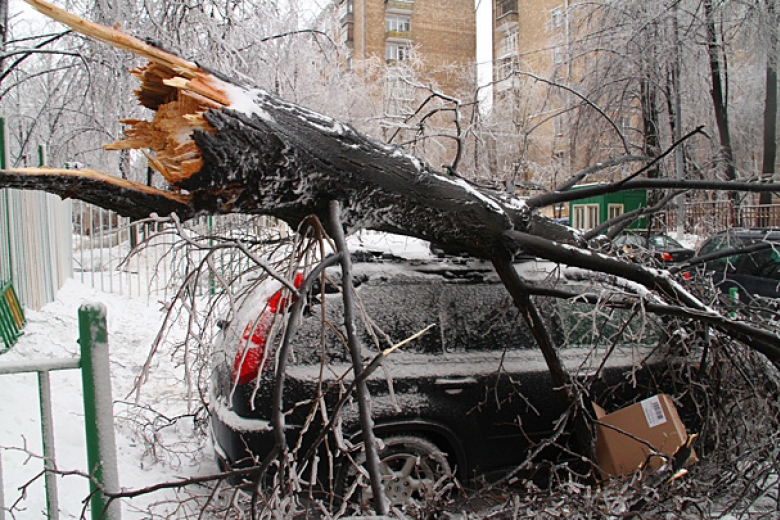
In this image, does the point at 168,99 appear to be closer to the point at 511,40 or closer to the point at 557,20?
A: the point at 557,20

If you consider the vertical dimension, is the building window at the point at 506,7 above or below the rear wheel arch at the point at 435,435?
above

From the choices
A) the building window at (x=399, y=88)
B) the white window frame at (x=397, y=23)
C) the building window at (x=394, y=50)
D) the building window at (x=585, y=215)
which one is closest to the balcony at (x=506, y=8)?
the building window at (x=394, y=50)

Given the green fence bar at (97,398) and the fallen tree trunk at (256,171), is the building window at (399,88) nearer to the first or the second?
the fallen tree trunk at (256,171)

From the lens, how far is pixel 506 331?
12.2 ft

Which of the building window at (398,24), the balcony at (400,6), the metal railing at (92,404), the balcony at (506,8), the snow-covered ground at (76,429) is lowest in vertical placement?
the snow-covered ground at (76,429)

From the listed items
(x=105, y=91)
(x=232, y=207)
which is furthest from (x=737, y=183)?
(x=105, y=91)

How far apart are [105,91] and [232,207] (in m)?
7.85

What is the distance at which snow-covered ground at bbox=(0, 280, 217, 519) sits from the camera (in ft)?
10.4

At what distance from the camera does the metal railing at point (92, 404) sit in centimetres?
216

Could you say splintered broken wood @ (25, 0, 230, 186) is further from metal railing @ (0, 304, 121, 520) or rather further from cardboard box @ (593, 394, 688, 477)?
cardboard box @ (593, 394, 688, 477)

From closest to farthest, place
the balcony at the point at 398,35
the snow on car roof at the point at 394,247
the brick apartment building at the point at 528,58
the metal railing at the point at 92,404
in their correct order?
1. the metal railing at the point at 92,404
2. the snow on car roof at the point at 394,247
3. the brick apartment building at the point at 528,58
4. the balcony at the point at 398,35

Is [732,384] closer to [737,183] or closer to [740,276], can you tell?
[737,183]

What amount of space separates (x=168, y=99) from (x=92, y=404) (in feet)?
3.96

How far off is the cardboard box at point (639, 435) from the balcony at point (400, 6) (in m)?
48.3
